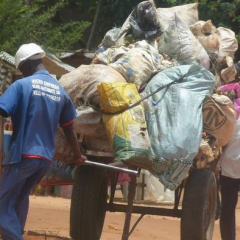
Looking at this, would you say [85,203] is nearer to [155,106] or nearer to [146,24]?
[155,106]

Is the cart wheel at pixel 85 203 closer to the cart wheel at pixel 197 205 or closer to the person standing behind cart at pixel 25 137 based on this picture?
the cart wheel at pixel 197 205

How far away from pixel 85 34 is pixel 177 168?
1468cm

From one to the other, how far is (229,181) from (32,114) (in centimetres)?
260

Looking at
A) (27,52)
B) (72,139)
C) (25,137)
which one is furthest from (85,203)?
(27,52)

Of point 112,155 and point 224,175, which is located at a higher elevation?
A: point 112,155

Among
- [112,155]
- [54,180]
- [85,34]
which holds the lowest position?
[85,34]

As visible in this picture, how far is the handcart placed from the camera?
6.77 meters

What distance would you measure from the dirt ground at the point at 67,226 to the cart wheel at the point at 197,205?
212cm

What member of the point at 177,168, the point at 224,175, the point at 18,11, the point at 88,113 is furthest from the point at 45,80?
the point at 18,11

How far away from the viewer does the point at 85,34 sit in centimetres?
2075

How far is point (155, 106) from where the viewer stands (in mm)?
6500

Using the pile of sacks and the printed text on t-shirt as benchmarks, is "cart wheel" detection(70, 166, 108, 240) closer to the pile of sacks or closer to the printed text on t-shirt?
the pile of sacks

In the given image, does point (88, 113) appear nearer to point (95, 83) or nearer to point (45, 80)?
point (95, 83)

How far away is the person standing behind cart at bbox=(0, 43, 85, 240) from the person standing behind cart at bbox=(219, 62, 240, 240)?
7.48 feet
